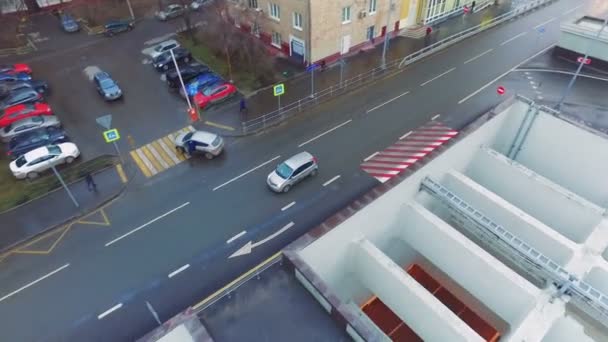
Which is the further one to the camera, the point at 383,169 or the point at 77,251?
the point at 383,169

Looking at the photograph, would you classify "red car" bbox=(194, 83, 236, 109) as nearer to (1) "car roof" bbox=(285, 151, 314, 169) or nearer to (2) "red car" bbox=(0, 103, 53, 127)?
(1) "car roof" bbox=(285, 151, 314, 169)

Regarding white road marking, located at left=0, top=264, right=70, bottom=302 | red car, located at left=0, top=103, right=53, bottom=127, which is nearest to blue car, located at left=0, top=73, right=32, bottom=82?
red car, located at left=0, top=103, right=53, bottom=127

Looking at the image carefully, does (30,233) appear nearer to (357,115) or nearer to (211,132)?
(211,132)

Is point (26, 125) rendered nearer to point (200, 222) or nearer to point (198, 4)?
point (200, 222)

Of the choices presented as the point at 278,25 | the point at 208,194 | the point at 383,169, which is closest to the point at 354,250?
the point at 383,169

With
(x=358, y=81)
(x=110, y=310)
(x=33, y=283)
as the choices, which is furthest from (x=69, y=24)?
(x=110, y=310)
